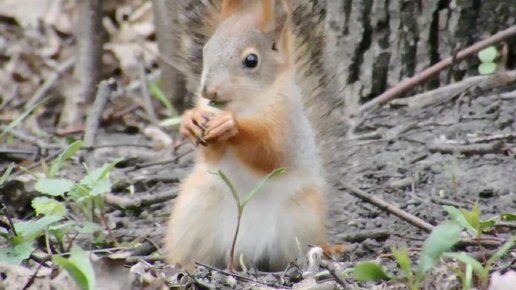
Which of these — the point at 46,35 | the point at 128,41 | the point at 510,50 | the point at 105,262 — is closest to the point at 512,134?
the point at 510,50

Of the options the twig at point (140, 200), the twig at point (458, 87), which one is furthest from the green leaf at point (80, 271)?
the twig at point (458, 87)

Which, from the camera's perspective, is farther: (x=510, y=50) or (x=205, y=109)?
(x=510, y=50)

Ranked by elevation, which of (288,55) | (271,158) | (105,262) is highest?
(288,55)

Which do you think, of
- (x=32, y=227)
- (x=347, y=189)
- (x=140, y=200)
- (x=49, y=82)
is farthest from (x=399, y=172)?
(x=49, y=82)

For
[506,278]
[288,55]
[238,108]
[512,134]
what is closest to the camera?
[506,278]

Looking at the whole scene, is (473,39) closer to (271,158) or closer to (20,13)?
(271,158)

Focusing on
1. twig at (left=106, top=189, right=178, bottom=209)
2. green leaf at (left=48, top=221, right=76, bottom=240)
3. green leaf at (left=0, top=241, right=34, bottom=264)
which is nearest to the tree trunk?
twig at (left=106, top=189, right=178, bottom=209)
